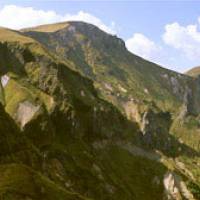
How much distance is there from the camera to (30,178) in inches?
7510

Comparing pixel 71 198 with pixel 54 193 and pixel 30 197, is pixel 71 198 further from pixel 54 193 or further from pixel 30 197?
pixel 30 197

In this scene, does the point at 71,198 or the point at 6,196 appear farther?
the point at 71,198

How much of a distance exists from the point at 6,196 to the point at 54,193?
85.8ft

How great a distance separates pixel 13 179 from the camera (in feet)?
602

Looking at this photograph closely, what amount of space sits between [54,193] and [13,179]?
16.8 metres

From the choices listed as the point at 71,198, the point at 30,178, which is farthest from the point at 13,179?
the point at 71,198

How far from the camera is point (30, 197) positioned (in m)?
170

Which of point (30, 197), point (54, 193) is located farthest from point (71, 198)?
point (30, 197)

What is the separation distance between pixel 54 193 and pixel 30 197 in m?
16.7

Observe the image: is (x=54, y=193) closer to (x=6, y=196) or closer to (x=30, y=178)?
(x=30, y=178)

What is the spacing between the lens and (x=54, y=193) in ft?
608

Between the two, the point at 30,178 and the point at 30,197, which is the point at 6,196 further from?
the point at 30,178

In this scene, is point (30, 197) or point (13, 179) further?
point (13, 179)

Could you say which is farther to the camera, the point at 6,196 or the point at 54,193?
the point at 54,193
